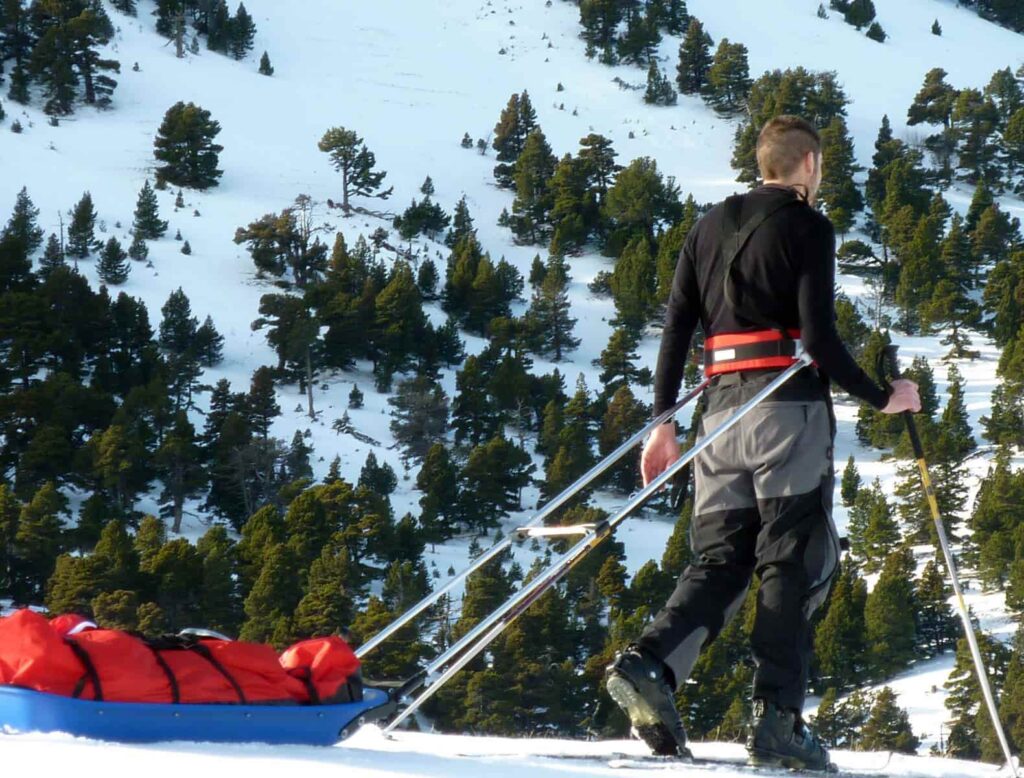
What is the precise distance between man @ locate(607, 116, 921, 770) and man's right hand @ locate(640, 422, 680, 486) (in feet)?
0.57

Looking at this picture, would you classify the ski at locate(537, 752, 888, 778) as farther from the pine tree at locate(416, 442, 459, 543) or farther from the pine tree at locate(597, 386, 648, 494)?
the pine tree at locate(597, 386, 648, 494)

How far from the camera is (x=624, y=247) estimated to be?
144 ft

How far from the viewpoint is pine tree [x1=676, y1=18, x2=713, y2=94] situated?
180 feet

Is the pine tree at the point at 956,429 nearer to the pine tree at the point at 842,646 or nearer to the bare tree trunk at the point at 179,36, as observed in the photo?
the pine tree at the point at 842,646

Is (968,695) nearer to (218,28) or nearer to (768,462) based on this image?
(768,462)

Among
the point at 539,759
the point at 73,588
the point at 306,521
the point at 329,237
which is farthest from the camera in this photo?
the point at 329,237

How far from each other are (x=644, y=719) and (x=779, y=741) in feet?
0.99

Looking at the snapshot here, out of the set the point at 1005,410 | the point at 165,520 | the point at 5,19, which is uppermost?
the point at 5,19

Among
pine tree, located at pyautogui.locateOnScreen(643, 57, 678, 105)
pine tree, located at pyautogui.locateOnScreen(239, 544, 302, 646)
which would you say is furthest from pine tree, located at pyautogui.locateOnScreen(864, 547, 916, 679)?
pine tree, located at pyautogui.locateOnScreen(643, 57, 678, 105)

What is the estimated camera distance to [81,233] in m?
36.7

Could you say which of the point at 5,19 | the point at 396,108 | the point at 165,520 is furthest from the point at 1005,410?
the point at 5,19

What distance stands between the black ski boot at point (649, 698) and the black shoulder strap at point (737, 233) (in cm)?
81

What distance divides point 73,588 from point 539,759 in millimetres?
22212

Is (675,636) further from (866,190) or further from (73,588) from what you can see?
(866,190)
